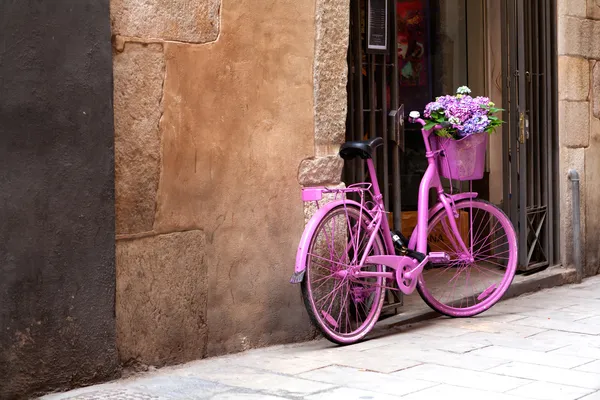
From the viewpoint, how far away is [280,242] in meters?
5.90

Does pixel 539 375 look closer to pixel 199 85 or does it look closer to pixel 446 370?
pixel 446 370

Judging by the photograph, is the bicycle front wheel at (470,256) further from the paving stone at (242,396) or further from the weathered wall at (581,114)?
the paving stone at (242,396)

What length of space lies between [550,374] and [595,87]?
450cm

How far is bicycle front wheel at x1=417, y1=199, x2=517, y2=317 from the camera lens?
6691 millimetres

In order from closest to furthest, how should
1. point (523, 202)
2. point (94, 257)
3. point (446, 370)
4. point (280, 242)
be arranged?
point (94, 257) → point (446, 370) → point (280, 242) → point (523, 202)

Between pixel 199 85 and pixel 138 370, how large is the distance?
1.46 meters

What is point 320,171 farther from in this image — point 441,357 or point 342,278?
point 441,357

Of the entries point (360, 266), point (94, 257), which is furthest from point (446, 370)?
point (94, 257)

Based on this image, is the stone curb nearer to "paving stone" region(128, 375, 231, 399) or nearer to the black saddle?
the black saddle

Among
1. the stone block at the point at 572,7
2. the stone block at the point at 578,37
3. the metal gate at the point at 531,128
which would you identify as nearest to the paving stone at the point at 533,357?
the metal gate at the point at 531,128

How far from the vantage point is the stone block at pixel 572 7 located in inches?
341

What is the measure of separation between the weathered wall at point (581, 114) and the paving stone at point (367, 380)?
403 centimetres

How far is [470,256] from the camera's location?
22.2 feet

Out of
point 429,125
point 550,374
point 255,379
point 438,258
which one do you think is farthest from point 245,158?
point 550,374
